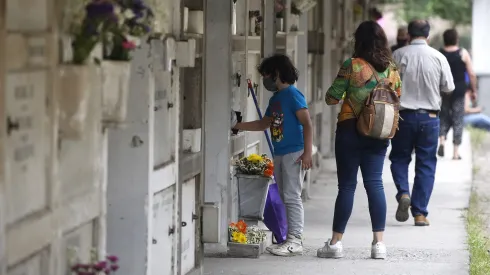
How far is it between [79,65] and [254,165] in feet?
14.1

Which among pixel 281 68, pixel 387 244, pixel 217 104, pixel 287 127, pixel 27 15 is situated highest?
pixel 27 15

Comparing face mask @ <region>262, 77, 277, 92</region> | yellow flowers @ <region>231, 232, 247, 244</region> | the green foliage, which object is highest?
the green foliage

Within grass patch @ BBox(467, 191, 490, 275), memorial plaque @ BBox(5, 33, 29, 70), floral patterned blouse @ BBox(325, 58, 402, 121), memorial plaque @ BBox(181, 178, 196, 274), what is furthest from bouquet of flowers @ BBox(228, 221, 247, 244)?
memorial plaque @ BBox(5, 33, 29, 70)

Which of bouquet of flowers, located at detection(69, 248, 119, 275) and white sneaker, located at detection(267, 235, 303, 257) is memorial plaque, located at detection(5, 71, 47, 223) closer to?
bouquet of flowers, located at detection(69, 248, 119, 275)

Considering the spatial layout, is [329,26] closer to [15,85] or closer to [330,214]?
[330,214]

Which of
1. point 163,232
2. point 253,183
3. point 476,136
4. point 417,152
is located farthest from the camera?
point 476,136

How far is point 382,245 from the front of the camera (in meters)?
8.34

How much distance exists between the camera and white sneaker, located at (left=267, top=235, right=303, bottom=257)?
8.44m

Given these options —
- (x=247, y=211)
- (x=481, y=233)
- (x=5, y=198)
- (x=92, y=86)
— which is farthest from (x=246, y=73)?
(x=5, y=198)

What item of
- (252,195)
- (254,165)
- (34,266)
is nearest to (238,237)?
(252,195)

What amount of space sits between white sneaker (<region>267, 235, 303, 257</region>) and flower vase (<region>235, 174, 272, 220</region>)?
272 millimetres

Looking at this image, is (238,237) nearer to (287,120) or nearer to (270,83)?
(287,120)

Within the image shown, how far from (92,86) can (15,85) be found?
1.51ft

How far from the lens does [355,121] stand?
26.4 ft
